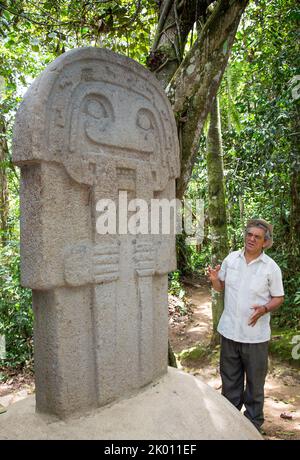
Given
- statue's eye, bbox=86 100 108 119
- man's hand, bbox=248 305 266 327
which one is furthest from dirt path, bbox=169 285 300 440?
statue's eye, bbox=86 100 108 119

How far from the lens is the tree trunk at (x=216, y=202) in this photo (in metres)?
5.43

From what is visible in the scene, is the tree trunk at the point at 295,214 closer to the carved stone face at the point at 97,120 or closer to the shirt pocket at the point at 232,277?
the shirt pocket at the point at 232,277

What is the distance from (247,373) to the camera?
3086 mm

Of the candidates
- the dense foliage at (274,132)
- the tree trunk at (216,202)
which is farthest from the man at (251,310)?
the tree trunk at (216,202)

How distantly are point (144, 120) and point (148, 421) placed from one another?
1.92 meters

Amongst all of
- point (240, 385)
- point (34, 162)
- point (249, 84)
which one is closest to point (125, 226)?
point (34, 162)

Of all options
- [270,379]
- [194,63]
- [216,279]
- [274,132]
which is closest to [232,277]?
[216,279]

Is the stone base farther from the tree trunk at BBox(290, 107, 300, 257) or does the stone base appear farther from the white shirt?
the tree trunk at BBox(290, 107, 300, 257)

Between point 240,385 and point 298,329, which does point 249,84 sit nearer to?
point 298,329

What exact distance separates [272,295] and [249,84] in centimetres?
405

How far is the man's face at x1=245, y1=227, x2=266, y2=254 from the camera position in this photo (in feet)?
9.75

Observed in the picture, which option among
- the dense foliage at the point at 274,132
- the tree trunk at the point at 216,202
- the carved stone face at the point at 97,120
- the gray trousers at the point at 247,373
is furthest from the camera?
the tree trunk at the point at 216,202

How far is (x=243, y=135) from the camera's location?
229 inches

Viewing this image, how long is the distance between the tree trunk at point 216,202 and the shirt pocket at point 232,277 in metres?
2.25
